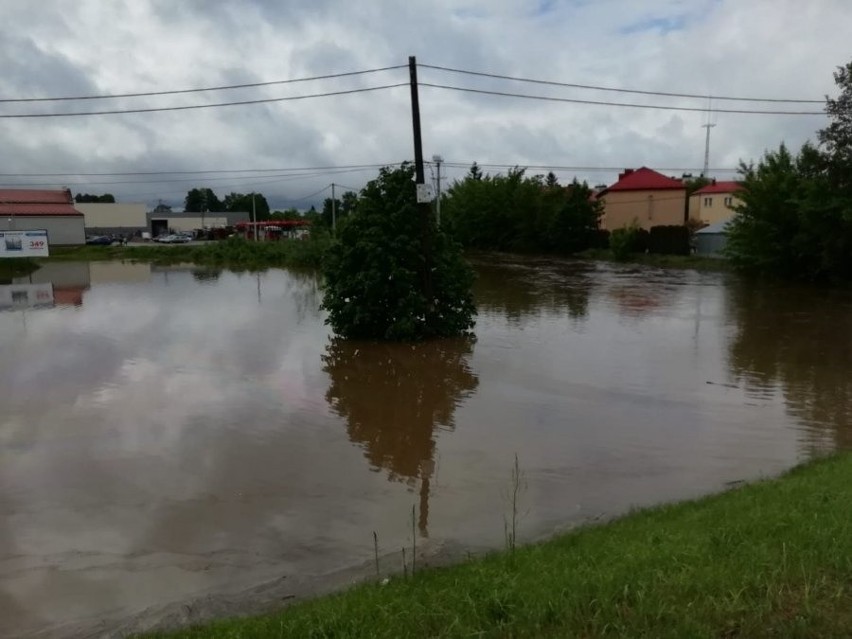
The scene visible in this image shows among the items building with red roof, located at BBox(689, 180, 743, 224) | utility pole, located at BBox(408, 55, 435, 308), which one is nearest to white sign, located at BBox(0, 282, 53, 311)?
utility pole, located at BBox(408, 55, 435, 308)

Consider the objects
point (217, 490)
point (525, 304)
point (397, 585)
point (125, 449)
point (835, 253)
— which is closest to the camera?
point (397, 585)

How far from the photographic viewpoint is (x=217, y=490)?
27.9 feet

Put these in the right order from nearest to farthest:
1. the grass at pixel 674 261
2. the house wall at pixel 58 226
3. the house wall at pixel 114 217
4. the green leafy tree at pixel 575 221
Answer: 1. the grass at pixel 674 261
2. the green leafy tree at pixel 575 221
3. the house wall at pixel 58 226
4. the house wall at pixel 114 217

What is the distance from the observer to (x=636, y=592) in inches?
163

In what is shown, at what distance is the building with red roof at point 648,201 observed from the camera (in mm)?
71250

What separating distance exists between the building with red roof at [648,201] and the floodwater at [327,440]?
5147 cm

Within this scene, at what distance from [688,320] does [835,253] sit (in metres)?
15.1

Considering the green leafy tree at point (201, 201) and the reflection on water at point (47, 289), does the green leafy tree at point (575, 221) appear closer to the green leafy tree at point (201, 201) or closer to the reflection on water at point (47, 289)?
the reflection on water at point (47, 289)

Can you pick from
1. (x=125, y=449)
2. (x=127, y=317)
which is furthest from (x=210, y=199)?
(x=125, y=449)

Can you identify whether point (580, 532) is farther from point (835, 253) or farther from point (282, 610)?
point (835, 253)

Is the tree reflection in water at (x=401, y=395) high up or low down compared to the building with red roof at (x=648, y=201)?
down

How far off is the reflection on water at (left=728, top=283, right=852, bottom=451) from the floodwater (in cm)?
10

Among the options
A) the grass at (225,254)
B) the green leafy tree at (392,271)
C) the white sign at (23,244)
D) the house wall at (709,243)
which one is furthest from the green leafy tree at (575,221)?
the green leafy tree at (392,271)

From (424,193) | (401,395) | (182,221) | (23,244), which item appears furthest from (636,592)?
→ (182,221)
